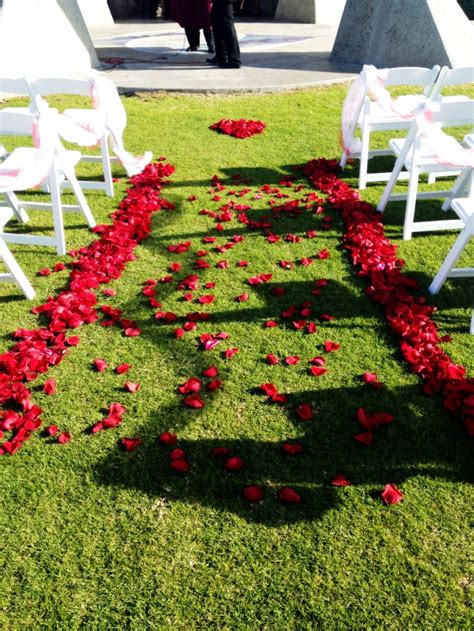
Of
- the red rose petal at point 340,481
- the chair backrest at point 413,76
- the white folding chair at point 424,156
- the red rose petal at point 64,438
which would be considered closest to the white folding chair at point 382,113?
the chair backrest at point 413,76

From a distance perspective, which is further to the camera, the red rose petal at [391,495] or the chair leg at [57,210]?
the chair leg at [57,210]

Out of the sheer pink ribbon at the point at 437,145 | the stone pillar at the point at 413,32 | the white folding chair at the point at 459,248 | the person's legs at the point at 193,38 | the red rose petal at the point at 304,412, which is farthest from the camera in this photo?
the person's legs at the point at 193,38

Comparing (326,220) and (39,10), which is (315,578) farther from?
(39,10)

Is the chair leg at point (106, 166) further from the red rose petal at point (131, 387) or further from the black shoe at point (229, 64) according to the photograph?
the black shoe at point (229, 64)

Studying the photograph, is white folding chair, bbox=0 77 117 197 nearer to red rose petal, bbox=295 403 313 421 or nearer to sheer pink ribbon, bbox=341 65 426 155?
sheer pink ribbon, bbox=341 65 426 155

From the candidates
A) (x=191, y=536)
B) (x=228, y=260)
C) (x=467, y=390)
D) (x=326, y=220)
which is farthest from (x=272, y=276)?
(x=191, y=536)

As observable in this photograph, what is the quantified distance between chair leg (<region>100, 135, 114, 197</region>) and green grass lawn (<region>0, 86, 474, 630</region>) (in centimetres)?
165

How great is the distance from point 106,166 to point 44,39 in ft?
19.1

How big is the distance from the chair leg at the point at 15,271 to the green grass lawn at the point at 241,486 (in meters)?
0.09

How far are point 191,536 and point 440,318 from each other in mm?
2196

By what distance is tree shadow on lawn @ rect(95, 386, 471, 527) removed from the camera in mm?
2195

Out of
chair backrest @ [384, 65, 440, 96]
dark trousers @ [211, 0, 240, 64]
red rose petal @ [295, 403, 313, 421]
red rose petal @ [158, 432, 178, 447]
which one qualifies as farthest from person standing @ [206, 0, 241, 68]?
red rose petal @ [158, 432, 178, 447]

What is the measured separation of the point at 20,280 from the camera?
3391 millimetres

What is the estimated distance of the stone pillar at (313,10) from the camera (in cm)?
1617
